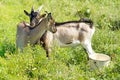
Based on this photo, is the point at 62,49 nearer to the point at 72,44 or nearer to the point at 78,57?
the point at 72,44

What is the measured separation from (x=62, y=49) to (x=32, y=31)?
3.65ft

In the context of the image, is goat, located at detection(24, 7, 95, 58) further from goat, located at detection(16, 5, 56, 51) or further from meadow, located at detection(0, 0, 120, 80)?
goat, located at detection(16, 5, 56, 51)

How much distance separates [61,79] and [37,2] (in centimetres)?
805

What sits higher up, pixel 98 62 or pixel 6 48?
pixel 6 48

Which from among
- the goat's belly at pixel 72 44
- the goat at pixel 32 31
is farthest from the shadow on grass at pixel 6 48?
the goat's belly at pixel 72 44

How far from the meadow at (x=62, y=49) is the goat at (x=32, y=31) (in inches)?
15.3

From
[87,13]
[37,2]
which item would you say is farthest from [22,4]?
[87,13]

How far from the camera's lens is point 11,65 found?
Result: 9.16 metres

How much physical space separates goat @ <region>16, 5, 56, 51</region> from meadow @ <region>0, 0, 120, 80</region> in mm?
390

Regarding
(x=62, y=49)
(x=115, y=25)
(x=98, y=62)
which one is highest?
(x=115, y=25)

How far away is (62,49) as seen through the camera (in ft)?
35.7

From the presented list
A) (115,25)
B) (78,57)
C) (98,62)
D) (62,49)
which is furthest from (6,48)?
(115,25)

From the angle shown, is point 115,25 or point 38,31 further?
point 115,25

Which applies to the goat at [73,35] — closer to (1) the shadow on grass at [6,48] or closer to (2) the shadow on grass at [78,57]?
(2) the shadow on grass at [78,57]
